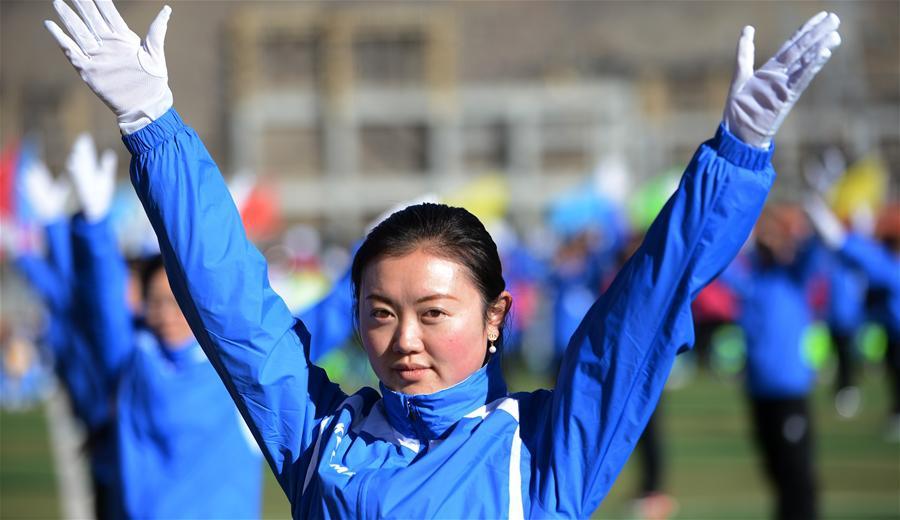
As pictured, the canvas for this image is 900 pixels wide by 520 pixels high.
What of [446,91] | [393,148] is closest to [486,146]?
[393,148]

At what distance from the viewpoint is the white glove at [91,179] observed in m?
4.71

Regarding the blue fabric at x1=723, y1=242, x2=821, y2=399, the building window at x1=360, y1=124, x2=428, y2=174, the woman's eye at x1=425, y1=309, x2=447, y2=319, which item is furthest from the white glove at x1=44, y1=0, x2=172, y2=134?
the building window at x1=360, y1=124, x2=428, y2=174

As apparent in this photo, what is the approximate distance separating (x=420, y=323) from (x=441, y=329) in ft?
0.12

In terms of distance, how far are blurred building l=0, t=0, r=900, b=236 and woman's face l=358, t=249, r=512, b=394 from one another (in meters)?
38.0

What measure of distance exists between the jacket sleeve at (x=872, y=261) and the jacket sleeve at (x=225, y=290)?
23.0ft

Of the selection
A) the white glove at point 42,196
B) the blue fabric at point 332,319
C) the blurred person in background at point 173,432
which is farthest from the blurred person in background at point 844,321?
the blurred person in background at point 173,432

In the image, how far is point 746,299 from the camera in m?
8.45

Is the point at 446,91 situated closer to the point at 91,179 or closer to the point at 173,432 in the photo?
the point at 91,179

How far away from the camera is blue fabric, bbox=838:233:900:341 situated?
9.24m

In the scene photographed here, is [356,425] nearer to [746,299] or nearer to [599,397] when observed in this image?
[599,397]

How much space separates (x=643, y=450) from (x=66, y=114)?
1833 inches

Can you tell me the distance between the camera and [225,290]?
2.41 metres

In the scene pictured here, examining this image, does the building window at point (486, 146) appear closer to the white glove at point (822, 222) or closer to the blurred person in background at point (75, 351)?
the white glove at point (822, 222)

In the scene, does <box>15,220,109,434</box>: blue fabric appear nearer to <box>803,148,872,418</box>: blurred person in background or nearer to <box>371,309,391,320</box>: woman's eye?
<box>371,309,391,320</box>: woman's eye
